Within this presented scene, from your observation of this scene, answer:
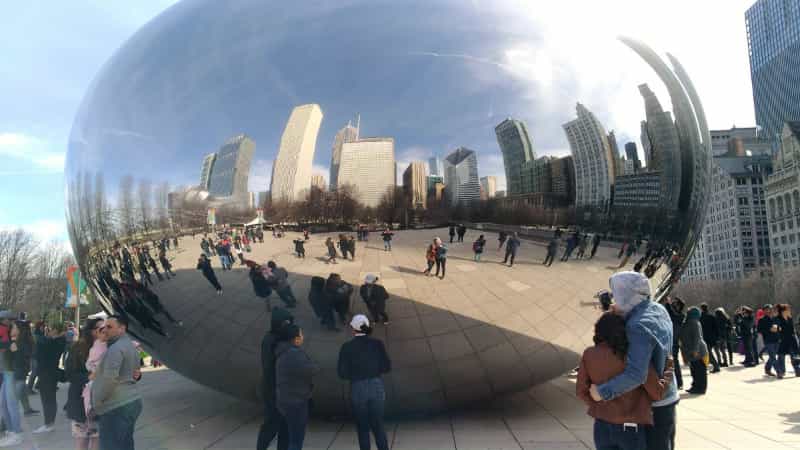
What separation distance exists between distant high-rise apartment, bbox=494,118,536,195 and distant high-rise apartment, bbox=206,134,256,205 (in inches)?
86.2

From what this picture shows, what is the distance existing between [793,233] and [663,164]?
10062 centimetres

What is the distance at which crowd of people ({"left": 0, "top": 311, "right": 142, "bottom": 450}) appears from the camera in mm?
4242

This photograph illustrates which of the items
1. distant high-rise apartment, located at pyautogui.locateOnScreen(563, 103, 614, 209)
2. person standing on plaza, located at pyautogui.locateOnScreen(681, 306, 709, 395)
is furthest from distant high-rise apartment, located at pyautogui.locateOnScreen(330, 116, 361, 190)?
person standing on plaza, located at pyautogui.locateOnScreen(681, 306, 709, 395)

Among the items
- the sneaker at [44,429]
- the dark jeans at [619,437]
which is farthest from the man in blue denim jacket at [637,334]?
the sneaker at [44,429]

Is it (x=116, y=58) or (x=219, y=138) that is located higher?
(x=116, y=58)

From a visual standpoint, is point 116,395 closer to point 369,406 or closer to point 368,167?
point 369,406

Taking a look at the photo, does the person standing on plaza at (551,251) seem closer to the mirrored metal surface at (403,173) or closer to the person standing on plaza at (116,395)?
the mirrored metal surface at (403,173)

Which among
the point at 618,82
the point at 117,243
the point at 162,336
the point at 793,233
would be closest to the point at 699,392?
the point at 618,82

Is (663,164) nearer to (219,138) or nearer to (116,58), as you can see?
(219,138)

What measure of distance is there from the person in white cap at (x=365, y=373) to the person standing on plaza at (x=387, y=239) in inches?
24.2

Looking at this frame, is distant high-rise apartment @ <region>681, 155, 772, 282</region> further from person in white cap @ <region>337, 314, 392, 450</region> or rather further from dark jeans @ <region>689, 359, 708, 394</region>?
person in white cap @ <region>337, 314, 392, 450</region>

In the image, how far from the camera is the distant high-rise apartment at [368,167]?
14.3 feet

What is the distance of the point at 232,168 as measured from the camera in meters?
4.43

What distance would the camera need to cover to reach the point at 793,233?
83625 mm
